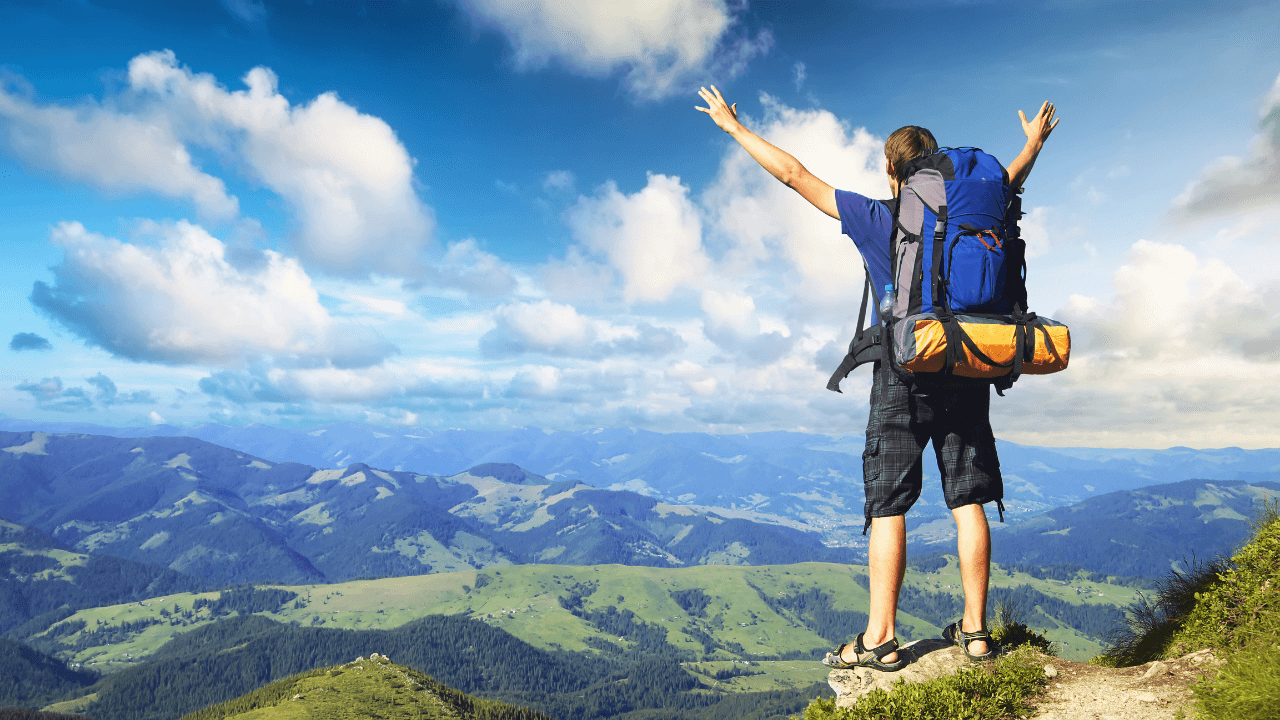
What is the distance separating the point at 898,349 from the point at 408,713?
686 ft

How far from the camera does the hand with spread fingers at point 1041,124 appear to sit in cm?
777

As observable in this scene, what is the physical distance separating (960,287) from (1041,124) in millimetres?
3395

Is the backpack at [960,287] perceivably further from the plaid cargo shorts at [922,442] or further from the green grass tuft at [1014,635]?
the green grass tuft at [1014,635]

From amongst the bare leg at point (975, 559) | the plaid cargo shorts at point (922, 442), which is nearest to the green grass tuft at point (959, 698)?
the bare leg at point (975, 559)

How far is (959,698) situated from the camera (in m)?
5.61

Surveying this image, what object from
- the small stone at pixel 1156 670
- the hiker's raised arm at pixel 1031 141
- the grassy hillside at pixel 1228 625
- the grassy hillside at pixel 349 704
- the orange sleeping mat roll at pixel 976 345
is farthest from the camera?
the grassy hillside at pixel 349 704

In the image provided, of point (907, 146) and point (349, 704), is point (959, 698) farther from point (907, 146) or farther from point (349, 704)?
point (349, 704)

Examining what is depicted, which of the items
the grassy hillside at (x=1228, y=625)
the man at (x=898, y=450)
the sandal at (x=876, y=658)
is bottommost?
the sandal at (x=876, y=658)

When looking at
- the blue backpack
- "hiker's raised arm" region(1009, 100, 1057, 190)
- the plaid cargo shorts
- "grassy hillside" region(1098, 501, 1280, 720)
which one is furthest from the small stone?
"hiker's raised arm" region(1009, 100, 1057, 190)

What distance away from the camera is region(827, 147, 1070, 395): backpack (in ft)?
19.0

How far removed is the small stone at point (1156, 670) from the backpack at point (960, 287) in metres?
3.20

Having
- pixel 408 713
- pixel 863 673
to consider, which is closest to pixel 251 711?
pixel 408 713

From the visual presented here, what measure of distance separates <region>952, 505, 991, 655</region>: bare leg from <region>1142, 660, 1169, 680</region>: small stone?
1439 mm

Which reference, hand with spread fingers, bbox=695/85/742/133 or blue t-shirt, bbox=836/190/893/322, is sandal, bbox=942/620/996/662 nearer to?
blue t-shirt, bbox=836/190/893/322
